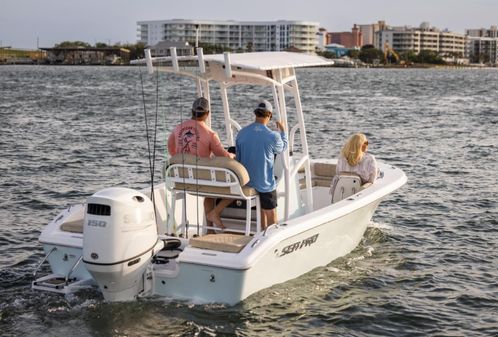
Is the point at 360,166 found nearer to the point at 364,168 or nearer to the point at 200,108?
the point at 364,168

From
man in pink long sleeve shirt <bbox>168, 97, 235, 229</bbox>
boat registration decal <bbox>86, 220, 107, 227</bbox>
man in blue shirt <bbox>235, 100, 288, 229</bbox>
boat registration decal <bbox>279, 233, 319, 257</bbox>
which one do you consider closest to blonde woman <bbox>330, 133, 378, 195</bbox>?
boat registration decal <bbox>279, 233, 319, 257</bbox>

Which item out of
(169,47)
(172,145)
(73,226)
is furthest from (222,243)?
(169,47)

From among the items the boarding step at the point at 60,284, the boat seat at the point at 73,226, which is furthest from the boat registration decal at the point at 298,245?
the boat seat at the point at 73,226

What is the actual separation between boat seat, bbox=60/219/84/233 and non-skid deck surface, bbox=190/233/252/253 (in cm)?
125

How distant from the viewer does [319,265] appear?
10.8 m

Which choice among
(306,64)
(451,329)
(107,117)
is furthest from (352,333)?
(107,117)

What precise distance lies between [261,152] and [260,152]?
0.01 metres

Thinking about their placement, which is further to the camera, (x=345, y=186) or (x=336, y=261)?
(x=345, y=186)

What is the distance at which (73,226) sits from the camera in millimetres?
9562

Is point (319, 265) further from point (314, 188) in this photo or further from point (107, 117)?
point (107, 117)

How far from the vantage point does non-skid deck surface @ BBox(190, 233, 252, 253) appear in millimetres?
9023

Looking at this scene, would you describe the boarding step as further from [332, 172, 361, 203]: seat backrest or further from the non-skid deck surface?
[332, 172, 361, 203]: seat backrest

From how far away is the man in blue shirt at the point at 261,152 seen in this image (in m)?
9.88

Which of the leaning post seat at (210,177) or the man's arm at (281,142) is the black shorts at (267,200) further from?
Answer: the man's arm at (281,142)
